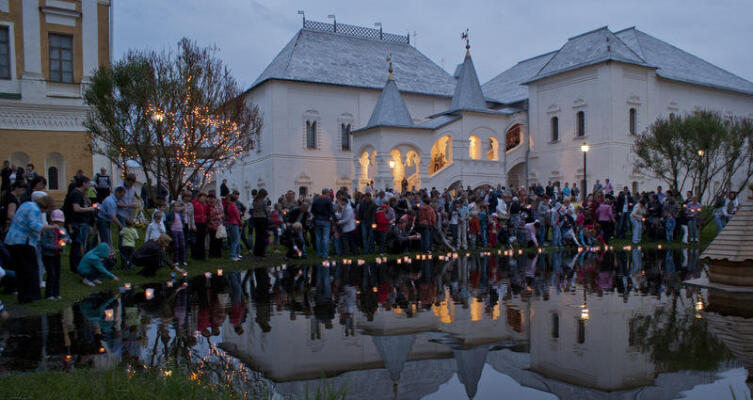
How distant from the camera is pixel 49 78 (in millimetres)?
29391

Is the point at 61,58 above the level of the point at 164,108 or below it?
above

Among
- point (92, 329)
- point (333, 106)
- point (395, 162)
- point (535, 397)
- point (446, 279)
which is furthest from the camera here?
point (333, 106)

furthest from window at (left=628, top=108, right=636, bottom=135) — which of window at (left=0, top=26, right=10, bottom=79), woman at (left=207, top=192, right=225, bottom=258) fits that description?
window at (left=0, top=26, right=10, bottom=79)

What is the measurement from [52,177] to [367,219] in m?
18.3

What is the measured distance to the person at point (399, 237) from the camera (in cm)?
2061

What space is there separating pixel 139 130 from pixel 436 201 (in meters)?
10.7

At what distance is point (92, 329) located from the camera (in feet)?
28.5

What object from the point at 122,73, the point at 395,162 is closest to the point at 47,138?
the point at 122,73

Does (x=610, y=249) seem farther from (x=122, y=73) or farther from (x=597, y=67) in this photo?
(x=597, y=67)

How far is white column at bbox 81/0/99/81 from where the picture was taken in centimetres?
2984

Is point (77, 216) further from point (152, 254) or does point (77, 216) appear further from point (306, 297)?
point (306, 297)

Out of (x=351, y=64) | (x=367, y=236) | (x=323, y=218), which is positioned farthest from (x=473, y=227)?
(x=351, y=64)

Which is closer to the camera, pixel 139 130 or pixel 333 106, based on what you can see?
pixel 139 130

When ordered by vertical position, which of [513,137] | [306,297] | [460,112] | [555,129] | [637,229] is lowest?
[306,297]
